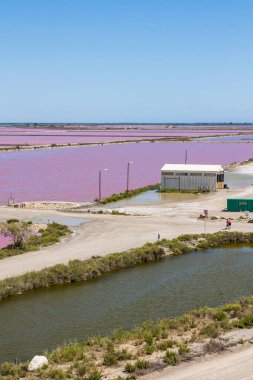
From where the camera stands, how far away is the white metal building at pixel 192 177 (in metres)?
62.2

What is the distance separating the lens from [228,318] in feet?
68.8

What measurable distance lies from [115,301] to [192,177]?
3969cm

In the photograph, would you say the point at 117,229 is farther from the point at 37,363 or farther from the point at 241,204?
the point at 37,363

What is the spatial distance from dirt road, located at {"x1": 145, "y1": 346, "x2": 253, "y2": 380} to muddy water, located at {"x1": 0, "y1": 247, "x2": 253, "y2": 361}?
502 cm

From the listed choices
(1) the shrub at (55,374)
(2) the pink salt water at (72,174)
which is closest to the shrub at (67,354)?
(1) the shrub at (55,374)

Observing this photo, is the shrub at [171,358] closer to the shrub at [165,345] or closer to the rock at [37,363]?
the shrub at [165,345]

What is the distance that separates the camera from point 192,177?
63031 mm

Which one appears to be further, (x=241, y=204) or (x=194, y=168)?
(x=194, y=168)

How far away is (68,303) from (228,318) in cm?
730

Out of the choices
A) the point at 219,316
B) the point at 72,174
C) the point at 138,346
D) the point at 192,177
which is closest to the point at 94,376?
the point at 138,346

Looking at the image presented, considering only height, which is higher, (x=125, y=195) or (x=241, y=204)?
(x=241, y=204)

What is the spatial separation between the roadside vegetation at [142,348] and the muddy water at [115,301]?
161 cm

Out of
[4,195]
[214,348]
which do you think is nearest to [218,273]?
[214,348]

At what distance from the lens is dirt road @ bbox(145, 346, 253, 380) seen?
51.7 feet
